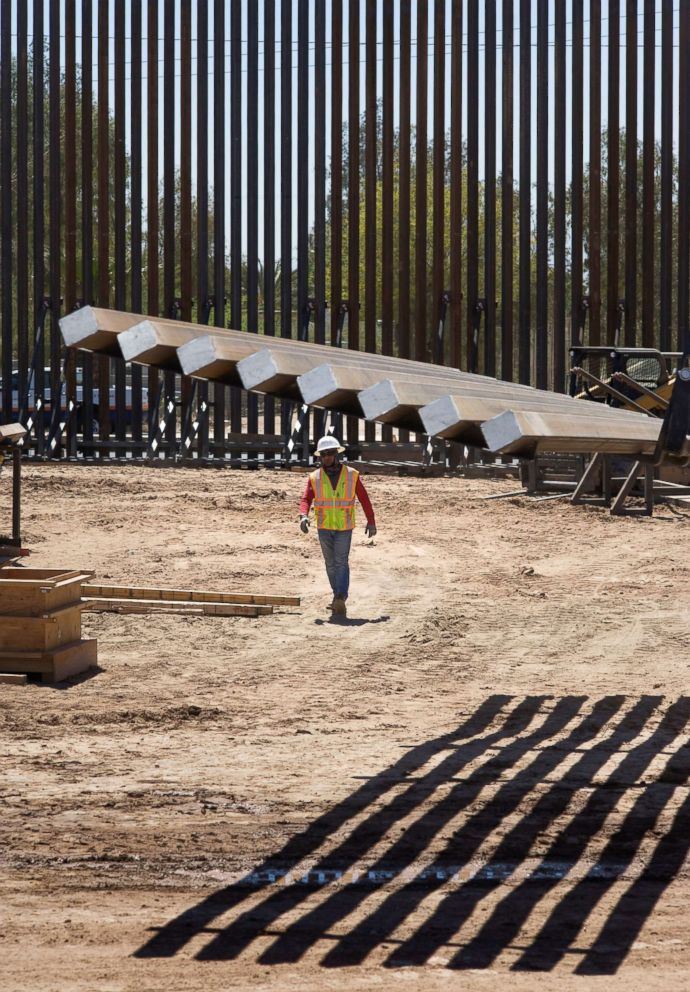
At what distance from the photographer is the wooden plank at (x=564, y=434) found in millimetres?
8172

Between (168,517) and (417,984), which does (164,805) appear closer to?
(417,984)

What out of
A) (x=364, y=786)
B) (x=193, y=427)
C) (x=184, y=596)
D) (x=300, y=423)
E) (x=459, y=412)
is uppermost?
(x=459, y=412)

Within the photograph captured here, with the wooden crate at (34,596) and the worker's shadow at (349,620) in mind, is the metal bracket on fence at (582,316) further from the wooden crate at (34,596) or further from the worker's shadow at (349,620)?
the wooden crate at (34,596)

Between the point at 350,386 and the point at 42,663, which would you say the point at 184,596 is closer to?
the point at 42,663

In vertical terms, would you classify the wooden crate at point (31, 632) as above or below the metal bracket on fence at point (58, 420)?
below

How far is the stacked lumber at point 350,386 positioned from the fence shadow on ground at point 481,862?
7.85 feet

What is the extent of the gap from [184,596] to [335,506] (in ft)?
7.08

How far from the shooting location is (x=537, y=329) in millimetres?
28922

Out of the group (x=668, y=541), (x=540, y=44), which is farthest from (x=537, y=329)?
(x=668, y=541)

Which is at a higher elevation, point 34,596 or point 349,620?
point 34,596

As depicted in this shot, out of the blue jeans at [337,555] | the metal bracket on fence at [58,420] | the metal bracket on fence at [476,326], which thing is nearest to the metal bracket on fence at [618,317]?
the metal bracket on fence at [476,326]

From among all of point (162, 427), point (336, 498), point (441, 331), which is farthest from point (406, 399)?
A: point (162, 427)

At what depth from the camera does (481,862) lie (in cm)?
836

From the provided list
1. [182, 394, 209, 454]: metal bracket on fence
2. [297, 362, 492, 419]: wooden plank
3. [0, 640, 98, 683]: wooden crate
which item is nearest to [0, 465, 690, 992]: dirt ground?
[0, 640, 98, 683]: wooden crate
